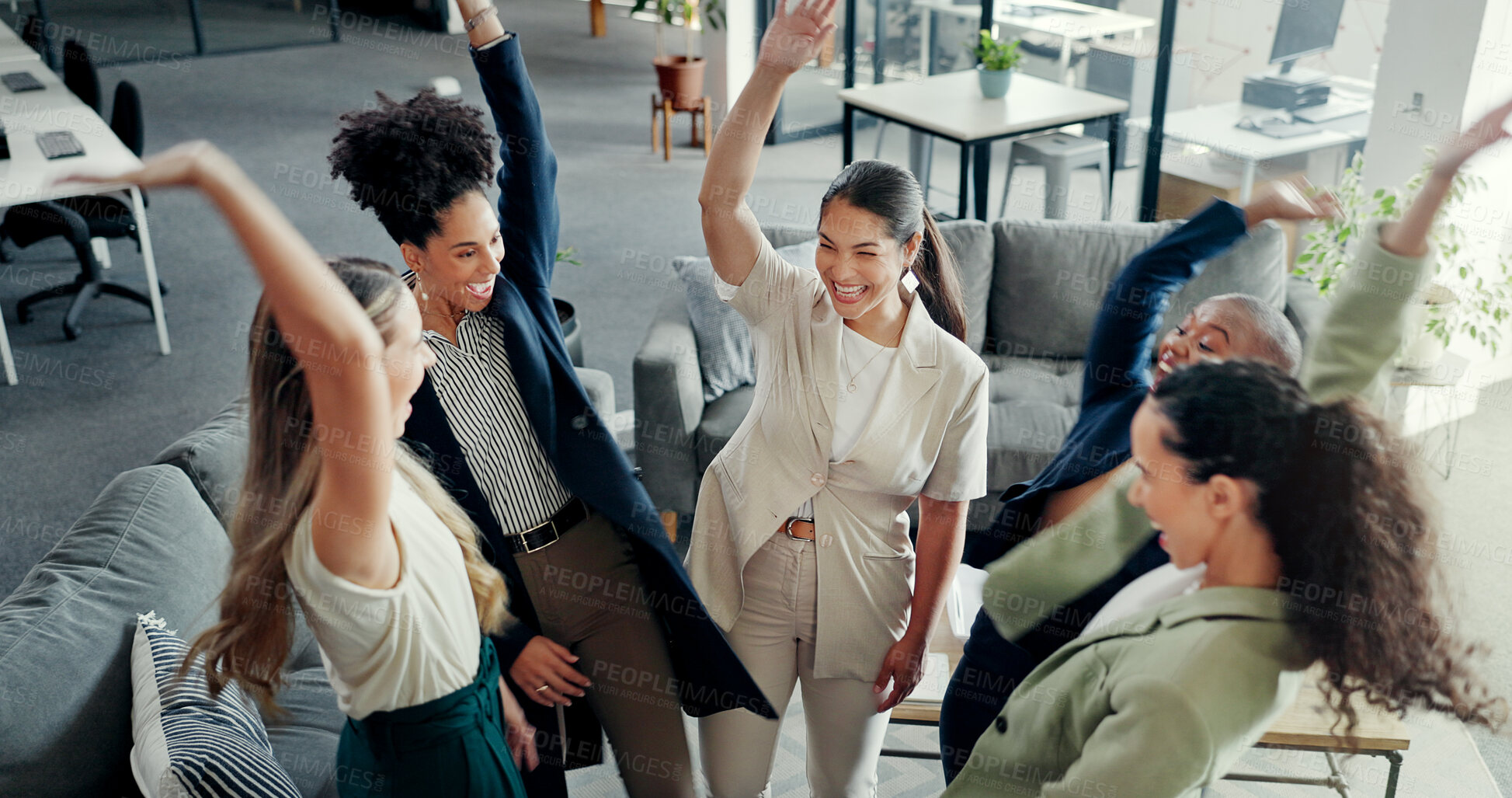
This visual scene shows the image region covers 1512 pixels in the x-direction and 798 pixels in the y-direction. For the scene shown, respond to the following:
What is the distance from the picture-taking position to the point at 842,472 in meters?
1.72

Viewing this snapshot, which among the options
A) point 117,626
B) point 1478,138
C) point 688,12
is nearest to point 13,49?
point 688,12

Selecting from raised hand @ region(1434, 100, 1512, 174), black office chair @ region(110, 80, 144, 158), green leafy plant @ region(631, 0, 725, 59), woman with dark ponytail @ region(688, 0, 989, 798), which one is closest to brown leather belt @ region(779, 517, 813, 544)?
woman with dark ponytail @ region(688, 0, 989, 798)

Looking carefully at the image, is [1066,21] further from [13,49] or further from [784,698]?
[13,49]

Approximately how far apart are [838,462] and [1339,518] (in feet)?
2.75

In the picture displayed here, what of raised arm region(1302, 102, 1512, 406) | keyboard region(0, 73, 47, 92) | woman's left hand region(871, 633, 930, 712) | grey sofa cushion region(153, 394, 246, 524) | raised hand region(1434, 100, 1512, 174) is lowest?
woman's left hand region(871, 633, 930, 712)

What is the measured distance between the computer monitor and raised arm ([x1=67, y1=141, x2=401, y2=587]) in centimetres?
457

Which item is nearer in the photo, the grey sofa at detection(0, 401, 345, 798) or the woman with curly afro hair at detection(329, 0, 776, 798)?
the woman with curly afro hair at detection(329, 0, 776, 798)

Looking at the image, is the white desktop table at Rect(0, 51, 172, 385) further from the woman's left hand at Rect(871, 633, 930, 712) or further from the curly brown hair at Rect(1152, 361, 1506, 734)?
the curly brown hair at Rect(1152, 361, 1506, 734)

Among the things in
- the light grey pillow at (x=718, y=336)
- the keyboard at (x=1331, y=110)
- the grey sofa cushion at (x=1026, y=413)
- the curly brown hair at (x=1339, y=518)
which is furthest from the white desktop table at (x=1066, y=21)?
the curly brown hair at (x=1339, y=518)

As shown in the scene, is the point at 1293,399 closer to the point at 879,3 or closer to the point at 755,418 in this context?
the point at 755,418

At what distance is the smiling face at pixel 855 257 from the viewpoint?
5.16 ft

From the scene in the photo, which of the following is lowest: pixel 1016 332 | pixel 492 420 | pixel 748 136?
pixel 1016 332

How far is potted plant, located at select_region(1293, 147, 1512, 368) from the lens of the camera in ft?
11.4

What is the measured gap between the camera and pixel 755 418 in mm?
1794
